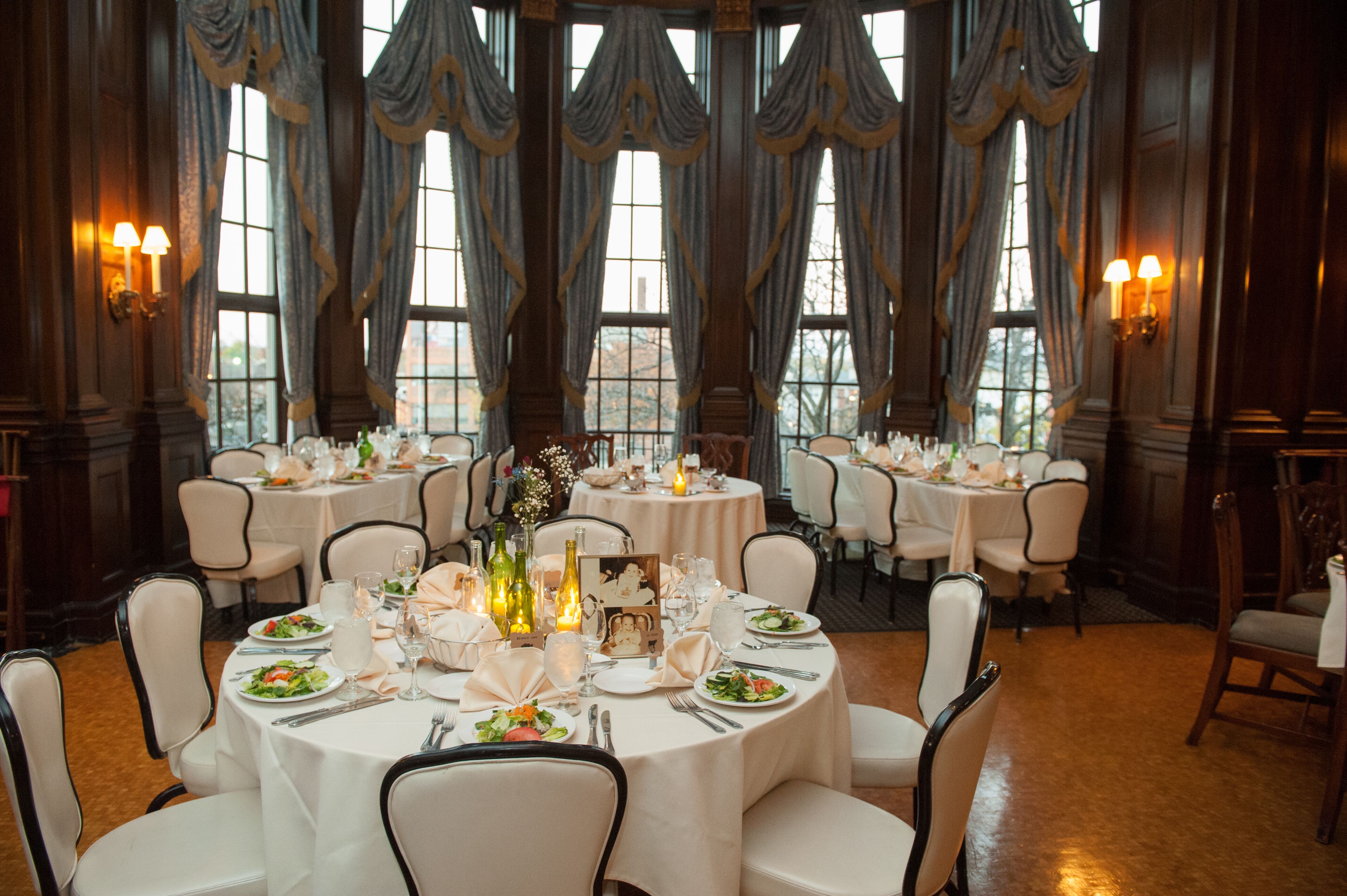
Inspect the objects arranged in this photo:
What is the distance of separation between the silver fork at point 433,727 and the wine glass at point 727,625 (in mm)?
698

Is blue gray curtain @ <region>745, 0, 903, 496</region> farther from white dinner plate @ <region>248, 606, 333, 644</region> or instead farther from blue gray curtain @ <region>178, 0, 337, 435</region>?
white dinner plate @ <region>248, 606, 333, 644</region>

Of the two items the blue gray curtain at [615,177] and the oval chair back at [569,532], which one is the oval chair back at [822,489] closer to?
the blue gray curtain at [615,177]

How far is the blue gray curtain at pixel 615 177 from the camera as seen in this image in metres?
8.47

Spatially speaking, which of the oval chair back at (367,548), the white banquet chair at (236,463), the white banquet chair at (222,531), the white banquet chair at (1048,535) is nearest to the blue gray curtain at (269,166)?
the white banquet chair at (236,463)

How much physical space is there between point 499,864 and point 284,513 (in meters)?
4.19

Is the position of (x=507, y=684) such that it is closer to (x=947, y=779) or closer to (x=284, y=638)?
(x=284, y=638)

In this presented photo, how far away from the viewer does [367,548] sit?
3531mm

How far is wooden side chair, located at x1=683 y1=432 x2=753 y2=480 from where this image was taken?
7.70 meters

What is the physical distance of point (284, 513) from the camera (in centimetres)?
540

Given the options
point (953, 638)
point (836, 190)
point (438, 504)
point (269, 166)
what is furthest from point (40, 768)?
point (836, 190)

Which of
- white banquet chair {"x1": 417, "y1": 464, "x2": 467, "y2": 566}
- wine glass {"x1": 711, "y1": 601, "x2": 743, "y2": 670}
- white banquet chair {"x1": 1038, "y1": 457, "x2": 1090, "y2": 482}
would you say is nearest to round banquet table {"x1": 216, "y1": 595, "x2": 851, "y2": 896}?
wine glass {"x1": 711, "y1": 601, "x2": 743, "y2": 670}

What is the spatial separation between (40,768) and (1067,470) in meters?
5.97

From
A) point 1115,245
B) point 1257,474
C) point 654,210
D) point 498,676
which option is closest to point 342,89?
point 654,210

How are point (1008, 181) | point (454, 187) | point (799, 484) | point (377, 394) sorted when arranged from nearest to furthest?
1. point (799, 484)
2. point (1008, 181)
3. point (377, 394)
4. point (454, 187)
